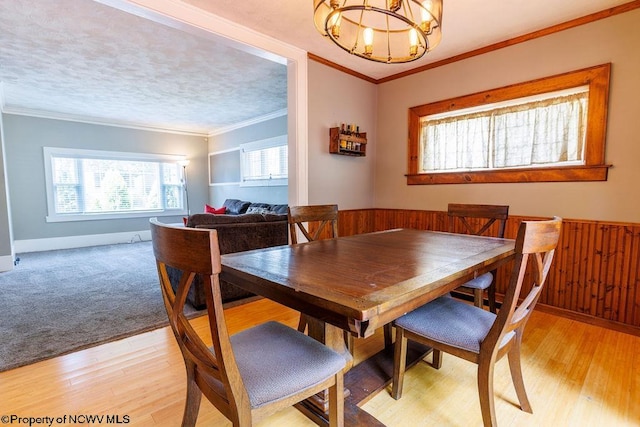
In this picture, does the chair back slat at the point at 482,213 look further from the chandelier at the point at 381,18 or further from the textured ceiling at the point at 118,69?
the textured ceiling at the point at 118,69

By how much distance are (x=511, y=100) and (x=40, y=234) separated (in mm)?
7368

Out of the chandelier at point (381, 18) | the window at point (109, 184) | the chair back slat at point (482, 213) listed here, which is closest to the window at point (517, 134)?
the chair back slat at point (482, 213)

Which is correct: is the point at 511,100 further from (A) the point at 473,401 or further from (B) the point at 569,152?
(A) the point at 473,401

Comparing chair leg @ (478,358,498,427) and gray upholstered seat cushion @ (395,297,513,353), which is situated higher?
gray upholstered seat cushion @ (395,297,513,353)

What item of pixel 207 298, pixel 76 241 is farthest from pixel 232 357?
pixel 76 241

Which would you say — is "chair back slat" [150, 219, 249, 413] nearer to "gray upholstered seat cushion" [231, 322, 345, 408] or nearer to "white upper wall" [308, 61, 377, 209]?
"gray upholstered seat cushion" [231, 322, 345, 408]

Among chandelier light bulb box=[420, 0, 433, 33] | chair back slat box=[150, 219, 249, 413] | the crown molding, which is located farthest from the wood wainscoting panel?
the crown molding

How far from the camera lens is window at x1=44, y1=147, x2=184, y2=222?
5.56 metres

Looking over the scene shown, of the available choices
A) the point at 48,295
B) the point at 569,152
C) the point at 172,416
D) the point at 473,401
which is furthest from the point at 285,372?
the point at 48,295

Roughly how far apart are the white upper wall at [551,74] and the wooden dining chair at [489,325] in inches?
63.4

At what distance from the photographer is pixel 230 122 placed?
6.16 metres

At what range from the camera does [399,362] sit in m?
1.55

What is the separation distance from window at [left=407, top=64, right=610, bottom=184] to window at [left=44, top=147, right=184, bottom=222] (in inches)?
217

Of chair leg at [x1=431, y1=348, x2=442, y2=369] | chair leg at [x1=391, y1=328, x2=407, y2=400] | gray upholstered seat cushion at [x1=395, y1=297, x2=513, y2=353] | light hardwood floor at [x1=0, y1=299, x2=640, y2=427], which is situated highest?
gray upholstered seat cushion at [x1=395, y1=297, x2=513, y2=353]
